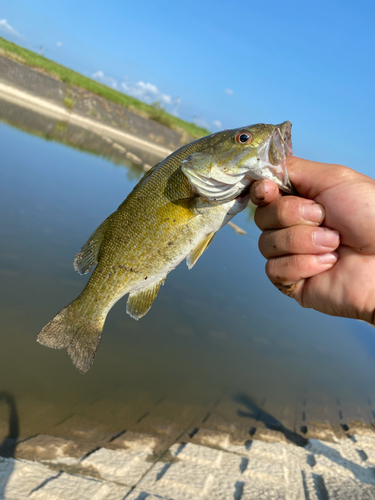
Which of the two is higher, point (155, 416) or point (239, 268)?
point (239, 268)

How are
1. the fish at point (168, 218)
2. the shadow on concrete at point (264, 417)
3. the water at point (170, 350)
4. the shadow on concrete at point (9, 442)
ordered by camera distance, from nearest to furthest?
the fish at point (168, 218), the shadow on concrete at point (9, 442), the water at point (170, 350), the shadow on concrete at point (264, 417)

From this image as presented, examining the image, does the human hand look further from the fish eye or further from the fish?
the fish eye

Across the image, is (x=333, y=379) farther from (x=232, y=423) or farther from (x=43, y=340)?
(x=43, y=340)

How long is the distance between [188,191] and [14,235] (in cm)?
514

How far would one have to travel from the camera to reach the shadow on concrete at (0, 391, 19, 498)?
2773 mm

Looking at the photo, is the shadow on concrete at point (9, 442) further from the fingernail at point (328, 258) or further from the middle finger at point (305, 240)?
the fingernail at point (328, 258)

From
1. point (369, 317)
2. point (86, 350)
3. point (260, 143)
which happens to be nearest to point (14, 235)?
point (86, 350)

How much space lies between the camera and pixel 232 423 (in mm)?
4453

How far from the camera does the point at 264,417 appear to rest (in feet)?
15.6

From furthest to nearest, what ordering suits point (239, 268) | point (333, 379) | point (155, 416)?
point (239, 268), point (333, 379), point (155, 416)

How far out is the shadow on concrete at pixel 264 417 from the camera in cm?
448

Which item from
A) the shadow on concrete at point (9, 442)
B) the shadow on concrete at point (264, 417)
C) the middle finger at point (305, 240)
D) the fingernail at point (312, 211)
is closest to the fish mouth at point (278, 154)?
the fingernail at point (312, 211)

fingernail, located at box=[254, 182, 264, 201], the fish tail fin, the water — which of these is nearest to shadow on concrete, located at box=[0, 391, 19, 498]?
the water

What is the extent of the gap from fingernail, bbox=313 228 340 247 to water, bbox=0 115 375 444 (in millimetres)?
2862
